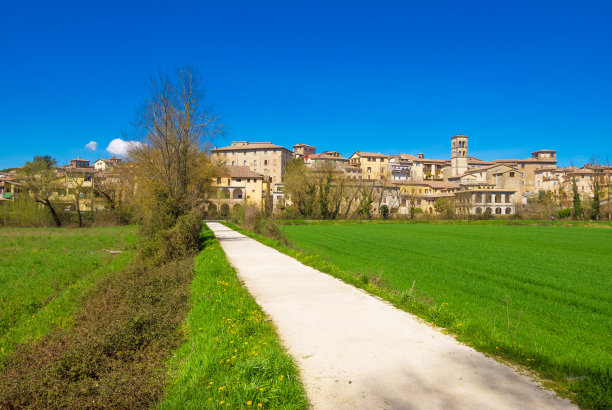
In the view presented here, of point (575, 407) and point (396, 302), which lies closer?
point (575, 407)

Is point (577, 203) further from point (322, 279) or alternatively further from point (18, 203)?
point (18, 203)

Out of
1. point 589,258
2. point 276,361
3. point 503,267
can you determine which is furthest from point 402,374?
point 589,258

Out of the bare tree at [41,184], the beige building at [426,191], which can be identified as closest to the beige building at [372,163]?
the beige building at [426,191]

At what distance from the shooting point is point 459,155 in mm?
133750

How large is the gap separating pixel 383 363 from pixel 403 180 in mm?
113465

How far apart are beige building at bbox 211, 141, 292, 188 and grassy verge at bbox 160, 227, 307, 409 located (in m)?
110

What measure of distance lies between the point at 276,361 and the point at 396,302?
443cm

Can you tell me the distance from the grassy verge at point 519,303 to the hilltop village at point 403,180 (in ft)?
175

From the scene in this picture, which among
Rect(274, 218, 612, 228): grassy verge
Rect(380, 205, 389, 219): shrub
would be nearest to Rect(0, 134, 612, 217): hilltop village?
Rect(380, 205, 389, 219): shrub

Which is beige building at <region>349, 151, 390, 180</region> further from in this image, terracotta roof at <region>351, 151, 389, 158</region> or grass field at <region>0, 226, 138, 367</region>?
grass field at <region>0, 226, 138, 367</region>

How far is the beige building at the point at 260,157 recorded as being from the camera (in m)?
120

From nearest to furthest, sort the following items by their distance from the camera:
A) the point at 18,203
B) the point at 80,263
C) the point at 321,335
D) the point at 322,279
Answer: the point at 321,335
the point at 322,279
the point at 80,263
the point at 18,203

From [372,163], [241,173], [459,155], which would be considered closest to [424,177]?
[459,155]

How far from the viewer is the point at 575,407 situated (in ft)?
13.3
